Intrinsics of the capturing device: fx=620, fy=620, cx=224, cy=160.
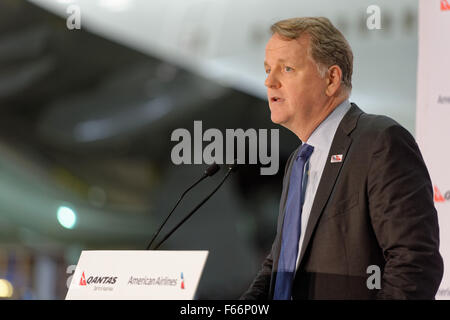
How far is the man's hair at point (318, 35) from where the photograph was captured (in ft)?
5.89

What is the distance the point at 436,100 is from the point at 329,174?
50.3 inches

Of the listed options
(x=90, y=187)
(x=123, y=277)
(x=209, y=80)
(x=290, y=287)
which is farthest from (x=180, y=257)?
(x=90, y=187)

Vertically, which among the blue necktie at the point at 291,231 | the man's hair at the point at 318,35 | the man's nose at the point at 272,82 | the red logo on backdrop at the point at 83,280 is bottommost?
the red logo on backdrop at the point at 83,280

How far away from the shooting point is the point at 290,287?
5.39 ft

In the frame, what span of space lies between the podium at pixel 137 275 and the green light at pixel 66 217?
13.9 meters

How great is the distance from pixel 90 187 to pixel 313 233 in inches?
566

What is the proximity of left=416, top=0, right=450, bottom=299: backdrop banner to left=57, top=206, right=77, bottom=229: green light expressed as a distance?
13133mm

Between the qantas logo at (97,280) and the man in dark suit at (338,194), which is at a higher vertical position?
the man in dark suit at (338,194)

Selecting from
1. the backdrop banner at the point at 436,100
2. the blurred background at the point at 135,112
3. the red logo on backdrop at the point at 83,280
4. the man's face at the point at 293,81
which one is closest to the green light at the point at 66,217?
the blurred background at the point at 135,112

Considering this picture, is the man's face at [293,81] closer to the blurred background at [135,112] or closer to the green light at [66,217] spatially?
the blurred background at [135,112]

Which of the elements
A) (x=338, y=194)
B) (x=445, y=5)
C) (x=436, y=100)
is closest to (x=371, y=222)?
(x=338, y=194)

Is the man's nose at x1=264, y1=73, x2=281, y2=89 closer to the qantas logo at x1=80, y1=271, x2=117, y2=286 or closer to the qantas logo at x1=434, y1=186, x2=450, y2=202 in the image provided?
the qantas logo at x1=80, y1=271, x2=117, y2=286

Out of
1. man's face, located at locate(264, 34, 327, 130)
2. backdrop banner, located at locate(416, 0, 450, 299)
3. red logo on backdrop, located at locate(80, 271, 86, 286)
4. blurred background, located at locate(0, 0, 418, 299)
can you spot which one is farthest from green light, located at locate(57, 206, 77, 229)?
red logo on backdrop, located at locate(80, 271, 86, 286)

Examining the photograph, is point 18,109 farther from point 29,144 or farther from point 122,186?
point 122,186
